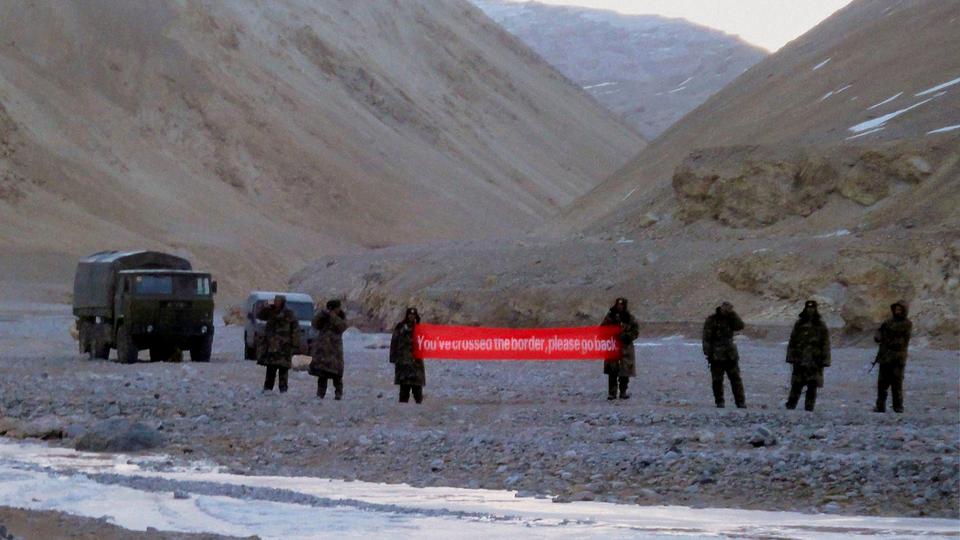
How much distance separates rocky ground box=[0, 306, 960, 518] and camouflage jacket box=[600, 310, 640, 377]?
439mm

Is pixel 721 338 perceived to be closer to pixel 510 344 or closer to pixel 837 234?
pixel 510 344

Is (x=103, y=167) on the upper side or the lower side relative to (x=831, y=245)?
upper

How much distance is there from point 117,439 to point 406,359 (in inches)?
165

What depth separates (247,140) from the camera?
88312 mm

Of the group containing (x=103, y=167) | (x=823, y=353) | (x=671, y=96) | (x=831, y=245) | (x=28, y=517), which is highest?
(x=671, y=96)

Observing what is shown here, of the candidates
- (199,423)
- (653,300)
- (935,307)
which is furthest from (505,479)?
(653,300)

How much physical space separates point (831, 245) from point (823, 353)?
23019 millimetres

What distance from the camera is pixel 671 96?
174 meters

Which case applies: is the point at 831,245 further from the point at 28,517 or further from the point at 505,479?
the point at 28,517

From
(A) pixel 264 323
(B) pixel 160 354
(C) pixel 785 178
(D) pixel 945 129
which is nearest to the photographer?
(B) pixel 160 354

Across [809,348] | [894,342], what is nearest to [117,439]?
[809,348]

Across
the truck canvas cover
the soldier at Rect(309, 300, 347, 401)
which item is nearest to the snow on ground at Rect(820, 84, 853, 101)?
the truck canvas cover

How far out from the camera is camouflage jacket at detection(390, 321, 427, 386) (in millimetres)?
18703

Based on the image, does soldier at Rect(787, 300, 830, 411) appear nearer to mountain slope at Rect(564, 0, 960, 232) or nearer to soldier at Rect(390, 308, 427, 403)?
soldier at Rect(390, 308, 427, 403)
